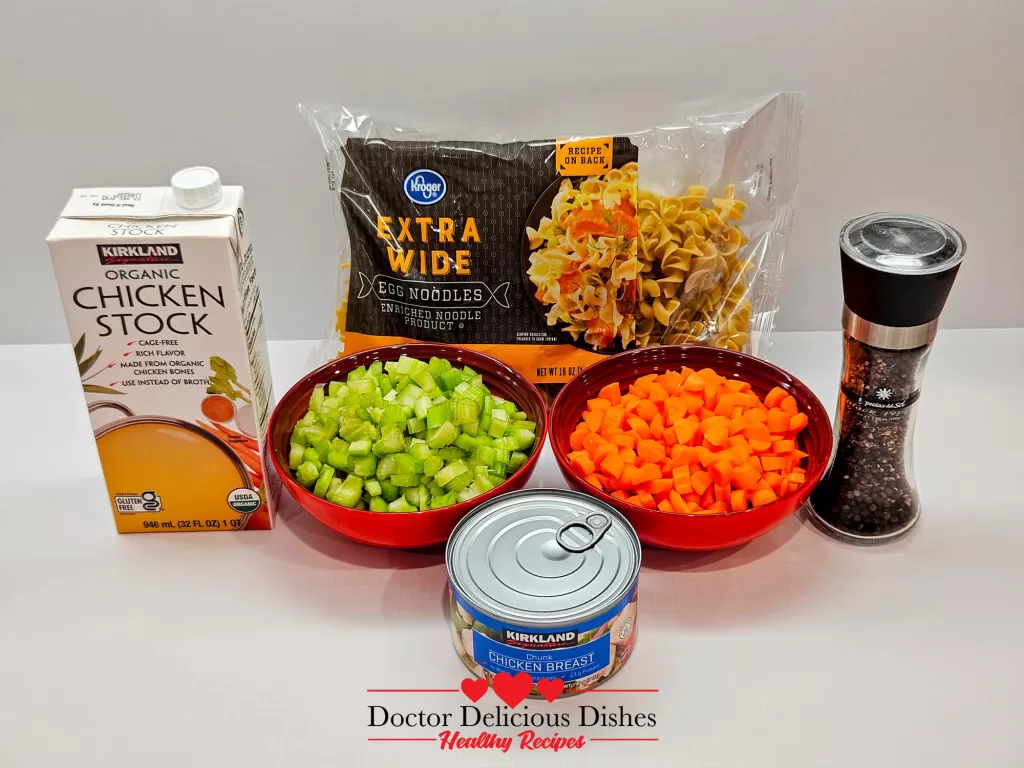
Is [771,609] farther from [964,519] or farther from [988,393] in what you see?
[988,393]

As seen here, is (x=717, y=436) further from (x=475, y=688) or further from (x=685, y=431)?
(x=475, y=688)

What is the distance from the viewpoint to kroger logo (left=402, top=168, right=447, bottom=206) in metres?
1.41

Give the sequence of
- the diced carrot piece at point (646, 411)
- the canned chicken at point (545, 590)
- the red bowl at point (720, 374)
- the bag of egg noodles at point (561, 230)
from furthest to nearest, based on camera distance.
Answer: the bag of egg noodles at point (561, 230) < the diced carrot piece at point (646, 411) < the red bowl at point (720, 374) < the canned chicken at point (545, 590)

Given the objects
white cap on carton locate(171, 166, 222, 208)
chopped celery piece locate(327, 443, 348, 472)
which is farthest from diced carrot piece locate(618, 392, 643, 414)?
white cap on carton locate(171, 166, 222, 208)

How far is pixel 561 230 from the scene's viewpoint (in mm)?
1407

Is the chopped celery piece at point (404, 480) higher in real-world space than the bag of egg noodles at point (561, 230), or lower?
lower

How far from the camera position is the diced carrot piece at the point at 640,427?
1269 millimetres

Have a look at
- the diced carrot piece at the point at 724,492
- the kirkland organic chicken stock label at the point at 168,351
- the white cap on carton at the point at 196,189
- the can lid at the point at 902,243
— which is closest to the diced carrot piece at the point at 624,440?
the diced carrot piece at the point at 724,492

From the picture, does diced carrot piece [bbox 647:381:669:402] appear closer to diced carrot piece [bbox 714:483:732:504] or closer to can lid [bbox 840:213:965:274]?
diced carrot piece [bbox 714:483:732:504]

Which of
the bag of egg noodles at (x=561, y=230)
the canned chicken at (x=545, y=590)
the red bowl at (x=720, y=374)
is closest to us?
the canned chicken at (x=545, y=590)

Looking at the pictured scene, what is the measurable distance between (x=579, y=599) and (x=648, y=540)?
0.19 m

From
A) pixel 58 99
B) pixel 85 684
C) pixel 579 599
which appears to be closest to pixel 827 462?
pixel 579 599

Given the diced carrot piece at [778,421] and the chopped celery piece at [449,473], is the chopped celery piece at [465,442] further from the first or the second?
the diced carrot piece at [778,421]

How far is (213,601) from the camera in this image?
4.09 ft
